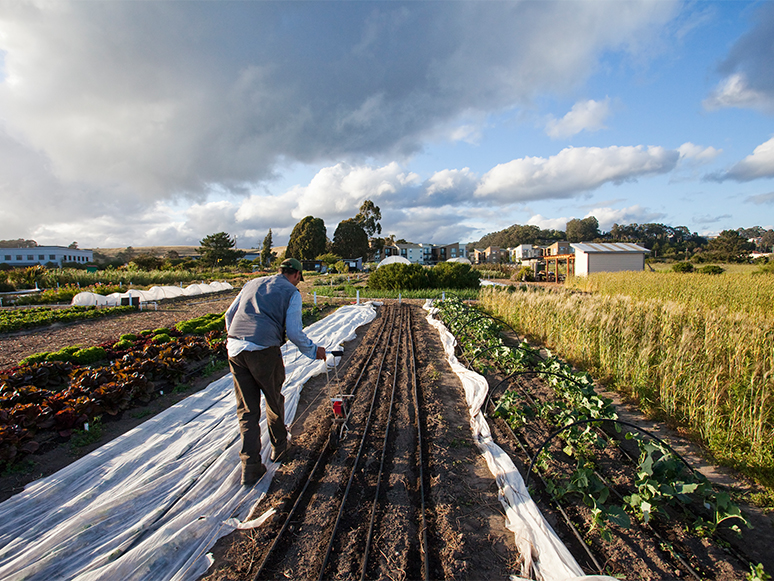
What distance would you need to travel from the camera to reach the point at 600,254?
25.7 meters

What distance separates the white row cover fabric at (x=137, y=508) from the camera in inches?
87.6

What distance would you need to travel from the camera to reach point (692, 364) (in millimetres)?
4672

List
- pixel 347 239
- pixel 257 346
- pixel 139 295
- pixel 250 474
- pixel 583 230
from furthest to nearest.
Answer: pixel 583 230
pixel 347 239
pixel 139 295
pixel 250 474
pixel 257 346

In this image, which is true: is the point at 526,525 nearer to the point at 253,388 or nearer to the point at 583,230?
the point at 253,388

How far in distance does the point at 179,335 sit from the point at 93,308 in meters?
8.80

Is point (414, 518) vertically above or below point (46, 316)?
below

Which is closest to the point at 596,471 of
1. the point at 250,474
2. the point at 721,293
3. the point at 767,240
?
the point at 250,474

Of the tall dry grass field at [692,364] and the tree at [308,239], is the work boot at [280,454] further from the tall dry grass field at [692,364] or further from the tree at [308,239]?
the tree at [308,239]

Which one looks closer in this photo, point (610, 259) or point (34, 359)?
point (34, 359)

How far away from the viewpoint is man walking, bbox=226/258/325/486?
9.77 ft

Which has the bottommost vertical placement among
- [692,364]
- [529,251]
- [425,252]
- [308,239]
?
[692,364]

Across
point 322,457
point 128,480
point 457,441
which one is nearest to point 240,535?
point 322,457

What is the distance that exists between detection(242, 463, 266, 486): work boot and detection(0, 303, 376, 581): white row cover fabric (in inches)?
2.4

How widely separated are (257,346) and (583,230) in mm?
95855
